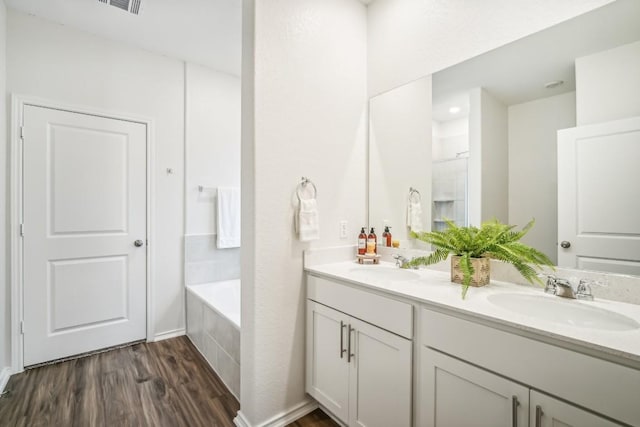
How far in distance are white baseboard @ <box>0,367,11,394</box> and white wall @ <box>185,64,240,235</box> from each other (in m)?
1.50

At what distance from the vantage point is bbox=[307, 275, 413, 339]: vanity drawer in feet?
3.91

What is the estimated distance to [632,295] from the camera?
1.06m

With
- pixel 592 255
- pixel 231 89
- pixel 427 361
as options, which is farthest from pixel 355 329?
pixel 231 89

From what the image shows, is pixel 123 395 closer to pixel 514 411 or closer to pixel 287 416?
pixel 287 416

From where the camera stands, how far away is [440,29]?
162 cm

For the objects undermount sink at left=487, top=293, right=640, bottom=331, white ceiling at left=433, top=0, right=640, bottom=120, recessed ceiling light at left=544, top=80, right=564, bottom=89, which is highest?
white ceiling at left=433, top=0, right=640, bottom=120

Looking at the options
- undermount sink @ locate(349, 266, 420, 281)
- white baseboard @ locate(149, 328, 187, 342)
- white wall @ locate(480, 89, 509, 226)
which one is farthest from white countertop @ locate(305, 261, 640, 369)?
white baseboard @ locate(149, 328, 187, 342)

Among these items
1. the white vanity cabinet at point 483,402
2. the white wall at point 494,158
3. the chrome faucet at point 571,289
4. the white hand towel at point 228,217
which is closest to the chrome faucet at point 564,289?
the chrome faucet at point 571,289

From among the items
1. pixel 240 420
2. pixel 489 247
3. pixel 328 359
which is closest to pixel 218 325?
pixel 240 420

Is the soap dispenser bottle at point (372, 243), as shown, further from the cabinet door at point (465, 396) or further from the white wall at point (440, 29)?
the white wall at point (440, 29)

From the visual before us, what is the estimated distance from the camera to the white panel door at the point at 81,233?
2.15 m

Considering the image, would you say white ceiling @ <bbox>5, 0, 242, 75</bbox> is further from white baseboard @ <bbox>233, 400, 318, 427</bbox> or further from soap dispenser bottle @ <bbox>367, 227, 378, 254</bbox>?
white baseboard @ <bbox>233, 400, 318, 427</bbox>

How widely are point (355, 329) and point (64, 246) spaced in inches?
93.4

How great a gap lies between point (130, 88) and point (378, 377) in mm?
2927
